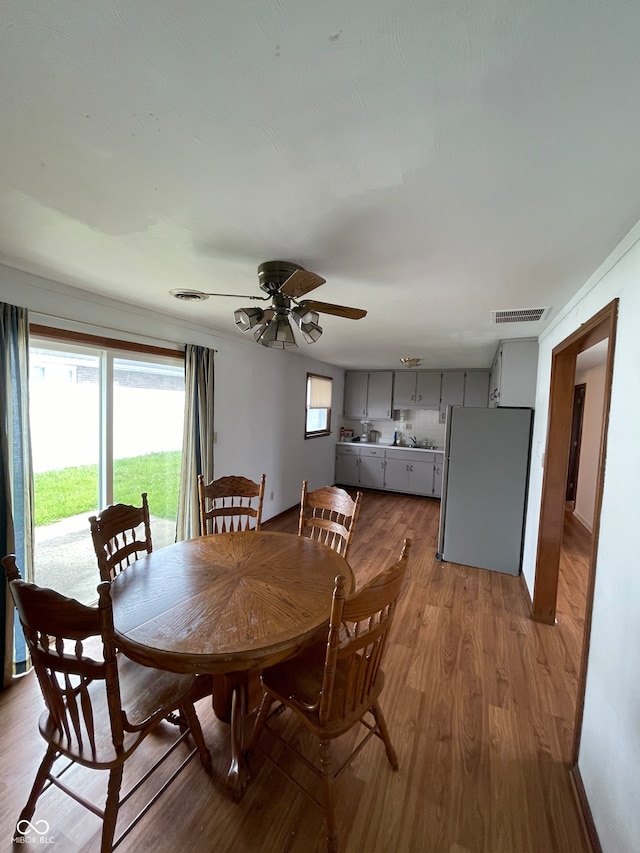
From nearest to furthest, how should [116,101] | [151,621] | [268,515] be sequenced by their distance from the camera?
[116,101]
[151,621]
[268,515]

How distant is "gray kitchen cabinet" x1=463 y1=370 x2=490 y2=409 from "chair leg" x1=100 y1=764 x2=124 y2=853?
575cm

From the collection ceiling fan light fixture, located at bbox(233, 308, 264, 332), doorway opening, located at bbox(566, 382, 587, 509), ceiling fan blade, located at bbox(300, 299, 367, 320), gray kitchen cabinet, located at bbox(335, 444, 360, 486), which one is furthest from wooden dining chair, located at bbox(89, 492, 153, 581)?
doorway opening, located at bbox(566, 382, 587, 509)

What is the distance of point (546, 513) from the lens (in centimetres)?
253

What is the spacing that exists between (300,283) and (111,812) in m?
1.93

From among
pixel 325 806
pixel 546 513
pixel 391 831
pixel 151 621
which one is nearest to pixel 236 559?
pixel 151 621

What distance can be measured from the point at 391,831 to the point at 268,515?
3.34 metres

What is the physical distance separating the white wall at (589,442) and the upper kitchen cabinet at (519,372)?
1853mm

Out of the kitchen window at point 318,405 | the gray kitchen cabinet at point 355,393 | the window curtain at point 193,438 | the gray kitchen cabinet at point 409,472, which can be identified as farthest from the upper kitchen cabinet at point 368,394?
the window curtain at point 193,438

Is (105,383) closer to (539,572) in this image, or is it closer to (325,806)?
(325,806)

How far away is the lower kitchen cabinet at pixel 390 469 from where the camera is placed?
584 cm

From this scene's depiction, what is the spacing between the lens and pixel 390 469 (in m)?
6.12

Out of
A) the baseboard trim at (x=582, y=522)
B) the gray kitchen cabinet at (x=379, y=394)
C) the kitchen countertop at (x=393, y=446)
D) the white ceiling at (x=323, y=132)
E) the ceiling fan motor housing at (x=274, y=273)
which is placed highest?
the white ceiling at (x=323, y=132)

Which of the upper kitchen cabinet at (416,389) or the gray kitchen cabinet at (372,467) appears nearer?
the upper kitchen cabinet at (416,389)

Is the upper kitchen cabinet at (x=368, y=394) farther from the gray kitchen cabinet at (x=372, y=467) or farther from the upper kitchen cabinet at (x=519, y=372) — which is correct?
the upper kitchen cabinet at (x=519, y=372)
